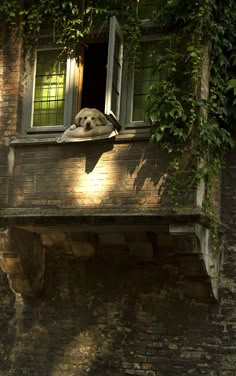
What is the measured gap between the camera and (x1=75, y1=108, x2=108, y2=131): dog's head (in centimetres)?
821

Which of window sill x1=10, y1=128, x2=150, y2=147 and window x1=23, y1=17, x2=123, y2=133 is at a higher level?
window x1=23, y1=17, x2=123, y2=133

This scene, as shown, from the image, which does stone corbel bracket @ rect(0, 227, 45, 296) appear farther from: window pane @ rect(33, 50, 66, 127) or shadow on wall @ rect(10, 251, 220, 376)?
window pane @ rect(33, 50, 66, 127)

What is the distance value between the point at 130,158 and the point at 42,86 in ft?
6.11

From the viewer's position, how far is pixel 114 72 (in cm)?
823

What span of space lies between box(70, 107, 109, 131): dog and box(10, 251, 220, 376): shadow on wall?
1960mm

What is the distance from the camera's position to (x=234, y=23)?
27.7 ft

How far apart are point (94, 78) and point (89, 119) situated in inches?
113

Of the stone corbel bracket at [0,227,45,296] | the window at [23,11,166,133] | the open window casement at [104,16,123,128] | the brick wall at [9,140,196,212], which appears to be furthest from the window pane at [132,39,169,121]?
the stone corbel bracket at [0,227,45,296]

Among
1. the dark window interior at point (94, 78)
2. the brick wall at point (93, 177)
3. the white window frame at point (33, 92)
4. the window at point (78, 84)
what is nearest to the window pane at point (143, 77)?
the window at point (78, 84)

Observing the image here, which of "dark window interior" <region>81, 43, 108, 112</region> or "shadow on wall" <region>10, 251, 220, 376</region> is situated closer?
"shadow on wall" <region>10, 251, 220, 376</region>

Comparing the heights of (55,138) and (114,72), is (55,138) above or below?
below

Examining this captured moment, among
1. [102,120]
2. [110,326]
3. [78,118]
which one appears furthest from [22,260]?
[102,120]

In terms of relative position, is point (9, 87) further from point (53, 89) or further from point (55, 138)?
point (55, 138)

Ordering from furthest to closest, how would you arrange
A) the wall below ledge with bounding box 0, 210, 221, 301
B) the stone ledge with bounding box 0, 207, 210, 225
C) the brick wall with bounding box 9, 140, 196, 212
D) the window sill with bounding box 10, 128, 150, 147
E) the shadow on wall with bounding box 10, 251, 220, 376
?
1. the shadow on wall with bounding box 10, 251, 220, 376
2. the window sill with bounding box 10, 128, 150, 147
3. the brick wall with bounding box 9, 140, 196, 212
4. the wall below ledge with bounding box 0, 210, 221, 301
5. the stone ledge with bounding box 0, 207, 210, 225
